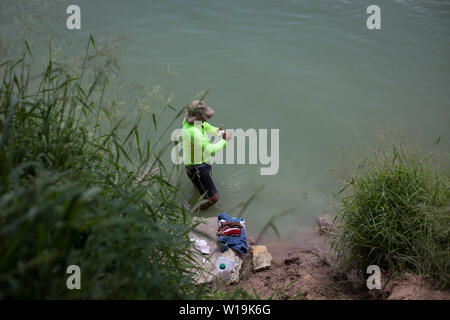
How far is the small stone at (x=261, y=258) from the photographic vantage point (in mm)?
3969


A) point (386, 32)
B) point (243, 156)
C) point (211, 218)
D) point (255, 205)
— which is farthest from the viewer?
point (386, 32)

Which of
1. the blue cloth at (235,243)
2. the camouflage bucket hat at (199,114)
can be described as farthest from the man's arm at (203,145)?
the blue cloth at (235,243)

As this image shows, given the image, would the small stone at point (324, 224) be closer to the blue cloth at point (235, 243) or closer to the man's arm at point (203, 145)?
the blue cloth at point (235, 243)

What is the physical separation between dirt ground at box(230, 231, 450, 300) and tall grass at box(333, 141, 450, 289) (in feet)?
0.51

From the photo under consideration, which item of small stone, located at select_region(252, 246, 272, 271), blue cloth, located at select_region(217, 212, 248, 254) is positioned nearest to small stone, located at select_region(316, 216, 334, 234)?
small stone, located at select_region(252, 246, 272, 271)

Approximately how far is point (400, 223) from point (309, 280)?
3.64 feet

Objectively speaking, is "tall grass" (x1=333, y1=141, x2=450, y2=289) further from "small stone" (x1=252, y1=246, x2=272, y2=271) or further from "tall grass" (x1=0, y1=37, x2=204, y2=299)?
"tall grass" (x1=0, y1=37, x2=204, y2=299)

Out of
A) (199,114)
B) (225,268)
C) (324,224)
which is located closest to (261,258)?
(225,268)

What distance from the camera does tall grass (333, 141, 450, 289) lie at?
2771 mm

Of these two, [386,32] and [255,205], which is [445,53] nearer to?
[386,32]

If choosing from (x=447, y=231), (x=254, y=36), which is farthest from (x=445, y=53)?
(x=447, y=231)

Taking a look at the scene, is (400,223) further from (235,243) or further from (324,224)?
(235,243)
